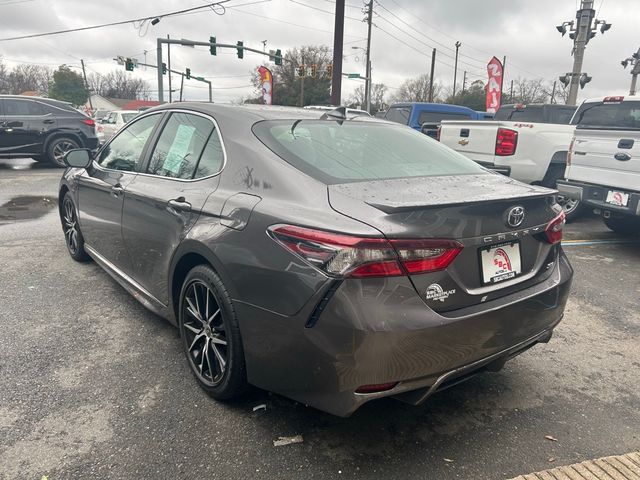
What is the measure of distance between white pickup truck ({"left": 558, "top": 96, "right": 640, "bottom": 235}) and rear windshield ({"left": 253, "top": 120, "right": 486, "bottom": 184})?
3692mm

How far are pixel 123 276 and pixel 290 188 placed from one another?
2045 millimetres

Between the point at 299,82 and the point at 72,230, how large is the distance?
58218mm

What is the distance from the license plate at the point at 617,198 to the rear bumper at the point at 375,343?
170 inches

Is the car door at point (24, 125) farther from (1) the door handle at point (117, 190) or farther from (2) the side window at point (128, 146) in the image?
(1) the door handle at point (117, 190)

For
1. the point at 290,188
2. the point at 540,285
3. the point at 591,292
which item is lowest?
the point at 591,292

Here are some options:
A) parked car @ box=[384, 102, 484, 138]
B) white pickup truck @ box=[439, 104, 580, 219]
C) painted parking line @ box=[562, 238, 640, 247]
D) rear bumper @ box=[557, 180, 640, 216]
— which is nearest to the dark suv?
Result: parked car @ box=[384, 102, 484, 138]

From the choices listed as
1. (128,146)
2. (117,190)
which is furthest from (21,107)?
(117,190)

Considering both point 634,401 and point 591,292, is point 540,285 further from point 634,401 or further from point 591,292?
point 591,292

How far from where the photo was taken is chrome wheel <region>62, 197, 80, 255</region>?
15.8ft

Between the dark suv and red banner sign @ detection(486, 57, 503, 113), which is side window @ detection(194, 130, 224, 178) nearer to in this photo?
the dark suv

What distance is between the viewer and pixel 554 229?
2.56 m

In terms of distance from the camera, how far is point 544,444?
243 centimetres

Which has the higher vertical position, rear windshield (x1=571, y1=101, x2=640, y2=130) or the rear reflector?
rear windshield (x1=571, y1=101, x2=640, y2=130)

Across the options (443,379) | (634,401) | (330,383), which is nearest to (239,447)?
(330,383)
